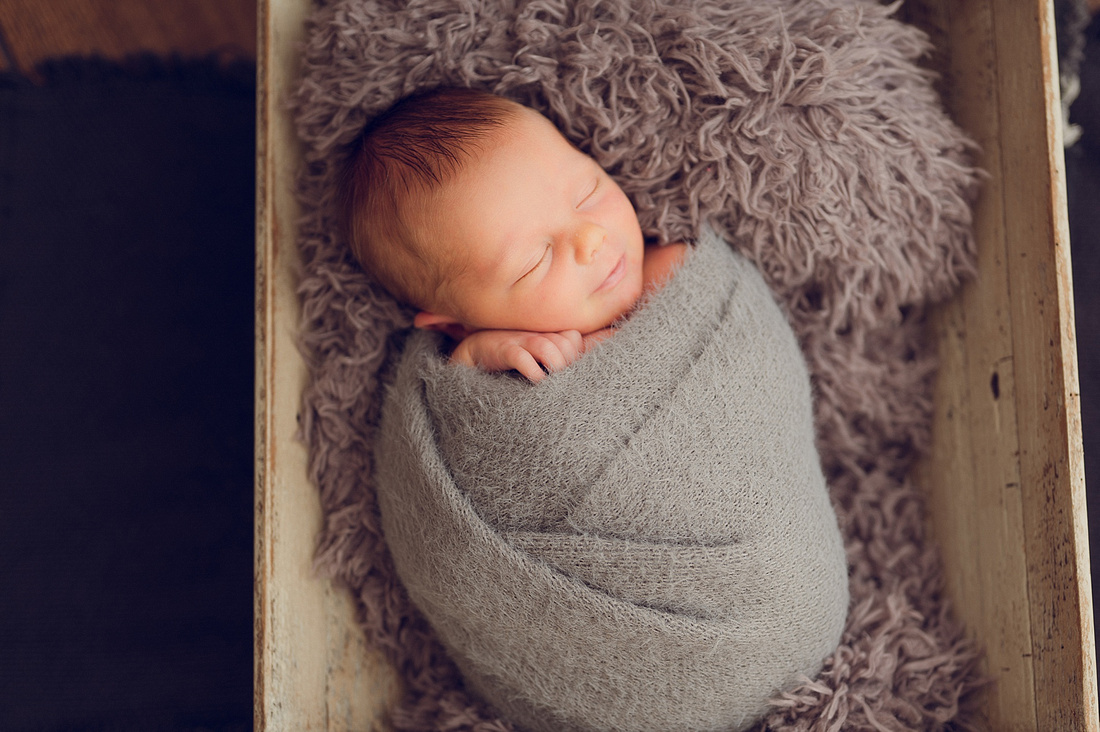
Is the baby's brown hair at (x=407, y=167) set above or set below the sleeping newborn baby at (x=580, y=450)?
above

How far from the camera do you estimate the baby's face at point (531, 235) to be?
2.74 feet

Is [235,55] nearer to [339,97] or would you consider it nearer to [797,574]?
[339,97]

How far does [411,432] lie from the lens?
87 centimetres

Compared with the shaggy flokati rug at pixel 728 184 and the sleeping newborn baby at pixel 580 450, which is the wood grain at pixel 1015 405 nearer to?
the shaggy flokati rug at pixel 728 184

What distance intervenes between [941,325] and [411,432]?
75 cm

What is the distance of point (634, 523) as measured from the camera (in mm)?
792

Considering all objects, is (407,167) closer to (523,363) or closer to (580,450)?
(523,363)

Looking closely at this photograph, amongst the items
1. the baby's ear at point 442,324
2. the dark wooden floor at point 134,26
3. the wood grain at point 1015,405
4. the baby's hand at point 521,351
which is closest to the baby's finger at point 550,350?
the baby's hand at point 521,351

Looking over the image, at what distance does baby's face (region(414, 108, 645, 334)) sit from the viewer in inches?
32.9

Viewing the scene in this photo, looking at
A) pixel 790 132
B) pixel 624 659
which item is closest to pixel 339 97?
pixel 790 132

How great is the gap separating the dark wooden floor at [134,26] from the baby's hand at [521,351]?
0.77 meters

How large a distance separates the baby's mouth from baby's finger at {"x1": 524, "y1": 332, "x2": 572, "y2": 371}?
0.26ft

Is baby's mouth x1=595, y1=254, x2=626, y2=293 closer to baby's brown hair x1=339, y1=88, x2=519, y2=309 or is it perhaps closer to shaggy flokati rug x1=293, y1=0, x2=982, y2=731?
shaggy flokati rug x1=293, y1=0, x2=982, y2=731

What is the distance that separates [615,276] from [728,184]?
0.63 feet
